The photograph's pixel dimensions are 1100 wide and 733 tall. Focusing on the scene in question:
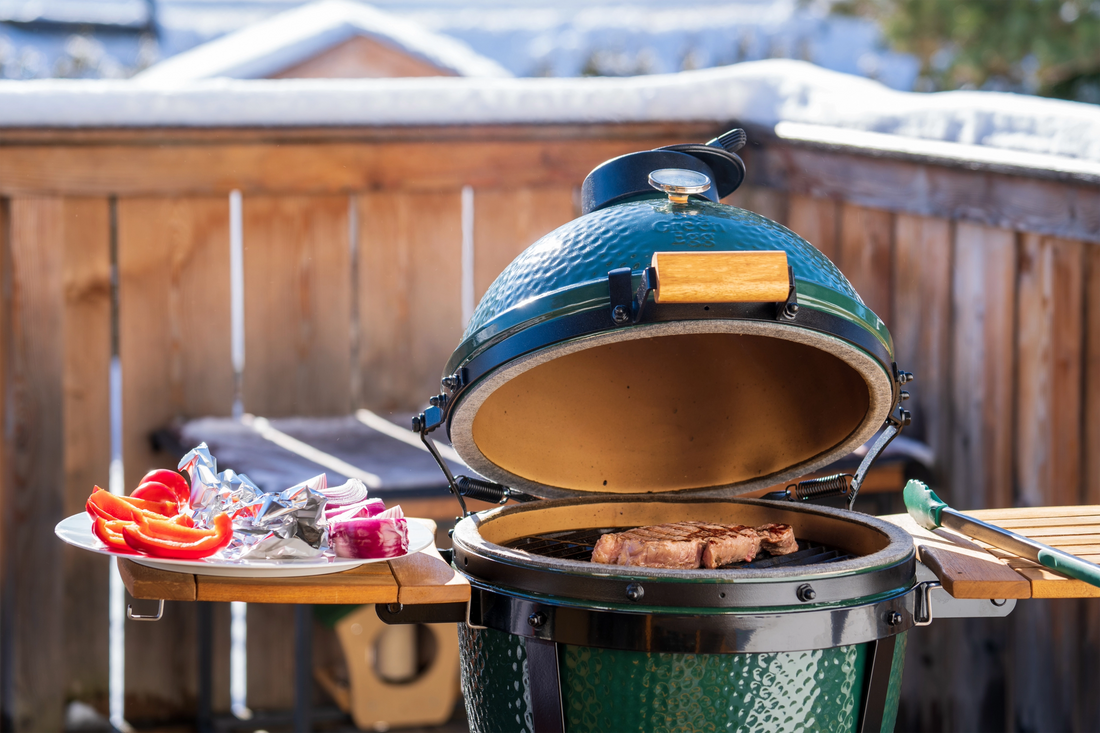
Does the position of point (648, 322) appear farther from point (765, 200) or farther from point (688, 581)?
point (765, 200)

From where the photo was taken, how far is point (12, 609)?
3318mm

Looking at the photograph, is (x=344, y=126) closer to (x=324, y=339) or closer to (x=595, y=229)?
(x=324, y=339)

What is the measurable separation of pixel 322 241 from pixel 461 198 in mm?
427

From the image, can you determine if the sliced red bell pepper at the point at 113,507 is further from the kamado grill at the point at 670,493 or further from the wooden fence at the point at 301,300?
the wooden fence at the point at 301,300

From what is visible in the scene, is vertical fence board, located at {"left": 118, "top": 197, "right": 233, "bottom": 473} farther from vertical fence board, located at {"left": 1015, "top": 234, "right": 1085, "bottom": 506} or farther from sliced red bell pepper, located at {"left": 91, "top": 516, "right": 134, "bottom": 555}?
vertical fence board, located at {"left": 1015, "top": 234, "right": 1085, "bottom": 506}

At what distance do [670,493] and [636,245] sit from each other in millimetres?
602

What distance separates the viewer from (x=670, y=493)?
2.12m

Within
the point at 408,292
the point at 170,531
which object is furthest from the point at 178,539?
the point at 408,292

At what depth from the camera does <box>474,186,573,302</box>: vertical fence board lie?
3.59m

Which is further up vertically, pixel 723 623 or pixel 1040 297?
pixel 1040 297

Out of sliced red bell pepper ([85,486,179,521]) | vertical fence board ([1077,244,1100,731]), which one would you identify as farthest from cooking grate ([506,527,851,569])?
vertical fence board ([1077,244,1100,731])

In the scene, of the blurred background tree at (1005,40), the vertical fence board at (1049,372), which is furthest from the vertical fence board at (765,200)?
the blurred background tree at (1005,40)

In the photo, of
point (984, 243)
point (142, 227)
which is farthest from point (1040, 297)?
point (142, 227)

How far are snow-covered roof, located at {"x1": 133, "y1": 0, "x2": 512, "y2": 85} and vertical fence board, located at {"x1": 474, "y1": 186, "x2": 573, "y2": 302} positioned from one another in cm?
150
